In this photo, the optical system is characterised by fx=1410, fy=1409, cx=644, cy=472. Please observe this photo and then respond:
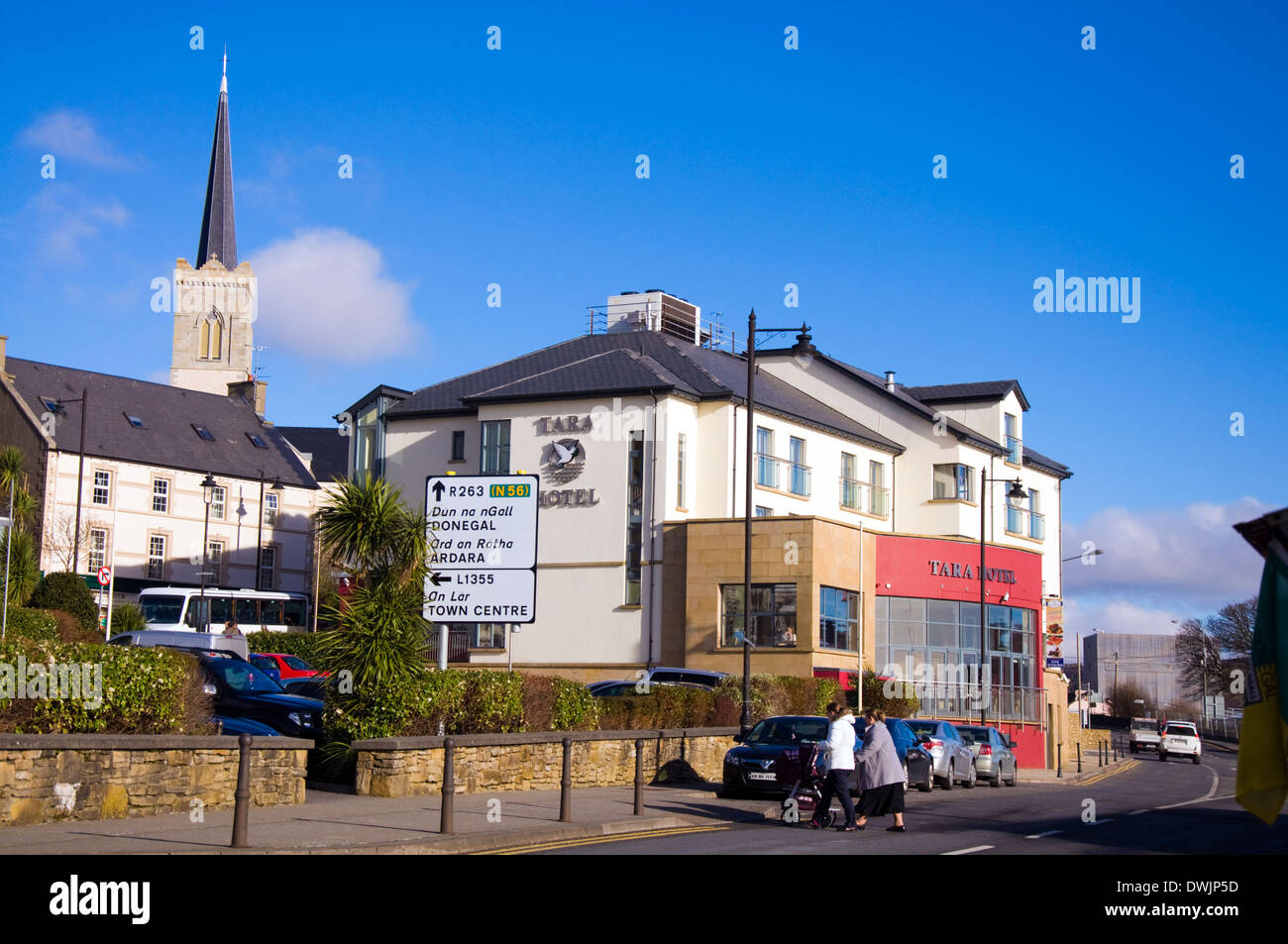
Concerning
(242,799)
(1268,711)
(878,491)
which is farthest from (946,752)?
(1268,711)

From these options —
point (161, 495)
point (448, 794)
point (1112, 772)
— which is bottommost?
point (1112, 772)

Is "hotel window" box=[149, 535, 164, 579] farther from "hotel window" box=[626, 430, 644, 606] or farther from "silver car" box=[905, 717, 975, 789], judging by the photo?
"silver car" box=[905, 717, 975, 789]

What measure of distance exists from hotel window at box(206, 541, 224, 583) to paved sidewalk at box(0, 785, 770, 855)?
59015 millimetres

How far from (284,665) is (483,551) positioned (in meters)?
19.6

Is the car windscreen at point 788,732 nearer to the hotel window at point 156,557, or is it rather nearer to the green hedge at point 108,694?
the green hedge at point 108,694

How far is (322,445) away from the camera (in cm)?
10700

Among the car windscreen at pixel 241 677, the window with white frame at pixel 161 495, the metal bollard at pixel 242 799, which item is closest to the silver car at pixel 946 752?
the car windscreen at pixel 241 677

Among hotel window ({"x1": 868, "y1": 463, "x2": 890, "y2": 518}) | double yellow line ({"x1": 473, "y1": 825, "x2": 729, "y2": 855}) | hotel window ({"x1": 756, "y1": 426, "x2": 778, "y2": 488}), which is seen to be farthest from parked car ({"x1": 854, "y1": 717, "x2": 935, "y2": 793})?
hotel window ({"x1": 868, "y1": 463, "x2": 890, "y2": 518})

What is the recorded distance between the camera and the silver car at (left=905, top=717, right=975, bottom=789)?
30578 millimetres

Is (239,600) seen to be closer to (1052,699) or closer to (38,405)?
(38,405)

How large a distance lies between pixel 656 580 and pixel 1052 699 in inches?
840

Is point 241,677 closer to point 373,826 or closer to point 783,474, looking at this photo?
point 373,826

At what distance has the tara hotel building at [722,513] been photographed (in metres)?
45.1
